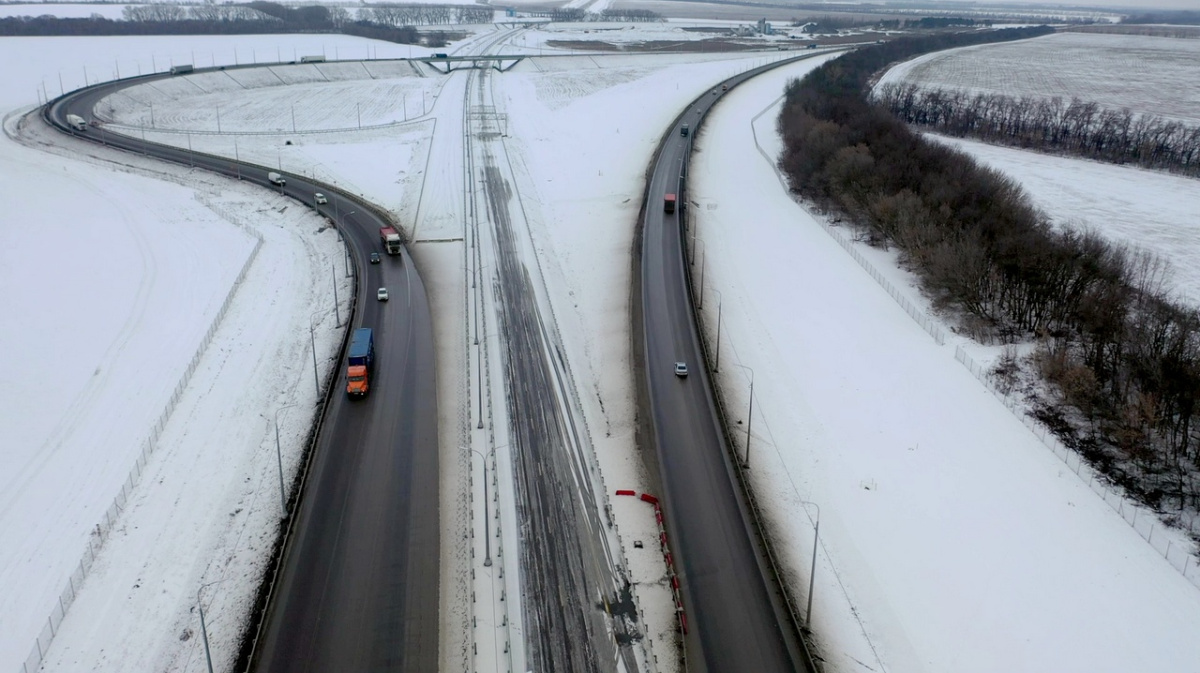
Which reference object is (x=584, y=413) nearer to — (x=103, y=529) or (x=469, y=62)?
(x=103, y=529)

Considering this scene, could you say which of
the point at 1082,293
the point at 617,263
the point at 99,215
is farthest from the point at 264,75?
the point at 1082,293

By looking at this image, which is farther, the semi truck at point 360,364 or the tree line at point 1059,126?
the tree line at point 1059,126

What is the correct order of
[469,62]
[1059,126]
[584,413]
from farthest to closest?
[469,62], [1059,126], [584,413]

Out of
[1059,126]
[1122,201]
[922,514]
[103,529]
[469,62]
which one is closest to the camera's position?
[103,529]

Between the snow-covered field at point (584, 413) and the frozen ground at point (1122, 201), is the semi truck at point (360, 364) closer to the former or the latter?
the snow-covered field at point (584, 413)

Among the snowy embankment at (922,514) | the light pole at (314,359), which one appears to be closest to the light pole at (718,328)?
the snowy embankment at (922,514)

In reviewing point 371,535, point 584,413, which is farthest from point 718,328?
point 371,535

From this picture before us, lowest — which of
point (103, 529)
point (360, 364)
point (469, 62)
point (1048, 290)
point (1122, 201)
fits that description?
point (103, 529)

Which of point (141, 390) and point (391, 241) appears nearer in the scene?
point (141, 390)
